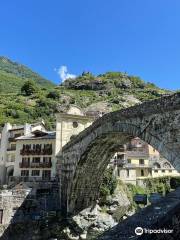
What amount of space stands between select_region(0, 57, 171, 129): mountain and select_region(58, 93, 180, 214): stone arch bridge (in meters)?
44.6

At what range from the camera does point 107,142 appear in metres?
37.3

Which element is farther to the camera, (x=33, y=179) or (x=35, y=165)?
(x=35, y=165)

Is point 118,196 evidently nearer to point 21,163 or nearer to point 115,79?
point 21,163

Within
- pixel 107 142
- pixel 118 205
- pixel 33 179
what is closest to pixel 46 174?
pixel 33 179

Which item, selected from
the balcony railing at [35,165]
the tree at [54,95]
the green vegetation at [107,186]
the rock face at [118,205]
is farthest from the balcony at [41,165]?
the tree at [54,95]

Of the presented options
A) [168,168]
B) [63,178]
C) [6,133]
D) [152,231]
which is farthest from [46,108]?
[152,231]

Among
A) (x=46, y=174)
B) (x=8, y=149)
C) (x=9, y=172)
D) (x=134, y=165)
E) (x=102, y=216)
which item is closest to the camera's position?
(x=102, y=216)

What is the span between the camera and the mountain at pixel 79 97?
103 meters

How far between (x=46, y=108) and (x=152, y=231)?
85441 mm

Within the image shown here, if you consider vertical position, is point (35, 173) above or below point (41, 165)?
below

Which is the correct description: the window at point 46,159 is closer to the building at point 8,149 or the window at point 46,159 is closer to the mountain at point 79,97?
the building at point 8,149

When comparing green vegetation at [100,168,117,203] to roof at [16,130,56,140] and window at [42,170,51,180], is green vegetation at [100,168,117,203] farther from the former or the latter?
roof at [16,130,56,140]

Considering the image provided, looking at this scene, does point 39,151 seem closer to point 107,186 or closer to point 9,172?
point 9,172

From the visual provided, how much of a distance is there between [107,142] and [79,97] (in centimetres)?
9198
